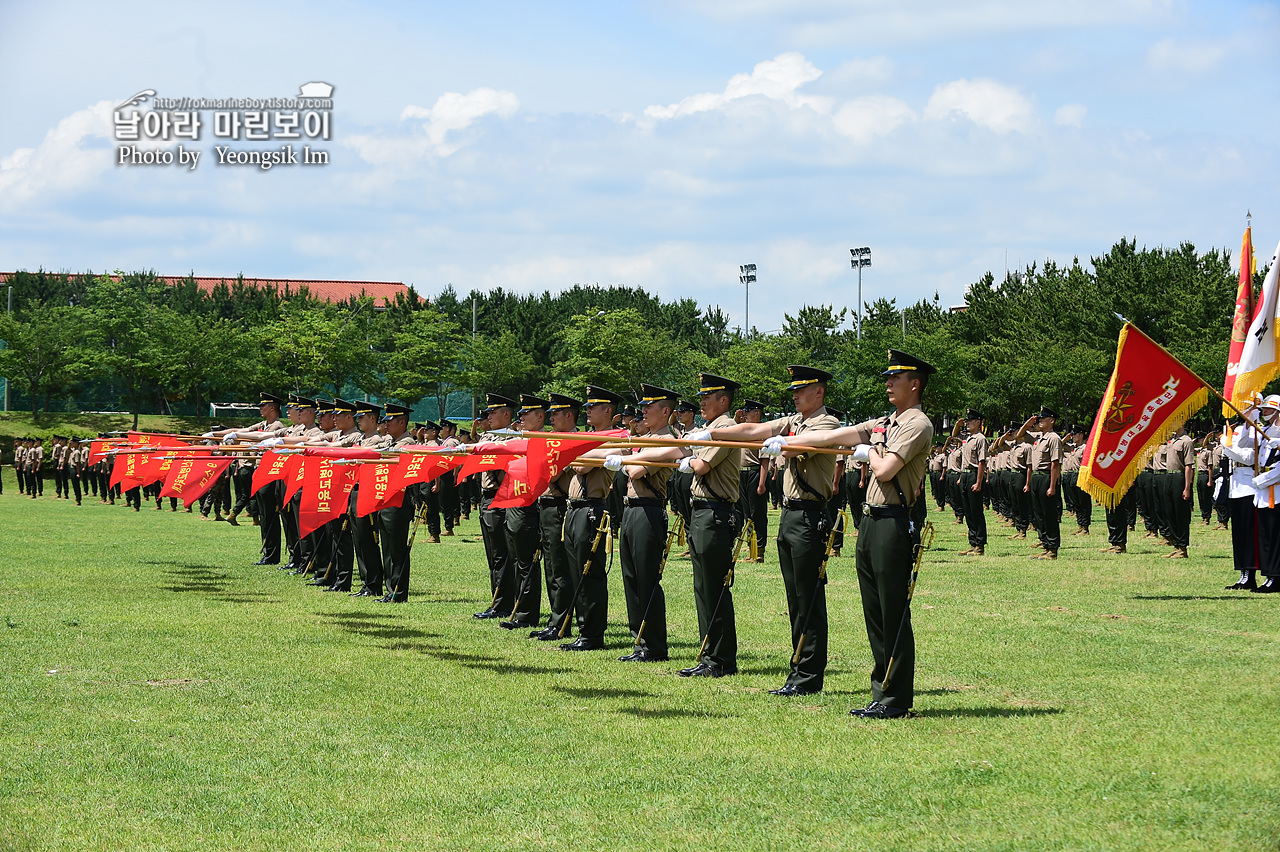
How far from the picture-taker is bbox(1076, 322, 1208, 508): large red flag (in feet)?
39.0

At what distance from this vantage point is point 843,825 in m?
5.43

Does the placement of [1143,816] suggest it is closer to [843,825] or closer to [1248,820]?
[1248,820]

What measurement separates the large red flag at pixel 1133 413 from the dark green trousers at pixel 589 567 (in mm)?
4898

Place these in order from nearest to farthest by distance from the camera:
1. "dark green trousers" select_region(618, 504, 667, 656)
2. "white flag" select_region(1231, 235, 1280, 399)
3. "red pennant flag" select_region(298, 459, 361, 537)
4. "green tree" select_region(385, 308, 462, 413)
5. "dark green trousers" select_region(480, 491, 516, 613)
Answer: "dark green trousers" select_region(618, 504, 667, 656) < "dark green trousers" select_region(480, 491, 516, 613) < "red pennant flag" select_region(298, 459, 361, 537) < "white flag" select_region(1231, 235, 1280, 399) < "green tree" select_region(385, 308, 462, 413)

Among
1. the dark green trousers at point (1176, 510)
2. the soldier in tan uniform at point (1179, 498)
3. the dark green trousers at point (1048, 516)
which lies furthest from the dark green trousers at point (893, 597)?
the dark green trousers at point (1176, 510)

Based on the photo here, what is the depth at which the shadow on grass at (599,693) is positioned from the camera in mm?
8461

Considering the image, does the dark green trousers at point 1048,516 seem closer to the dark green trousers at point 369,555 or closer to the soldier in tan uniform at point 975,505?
the soldier in tan uniform at point 975,505

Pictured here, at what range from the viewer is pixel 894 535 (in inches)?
300

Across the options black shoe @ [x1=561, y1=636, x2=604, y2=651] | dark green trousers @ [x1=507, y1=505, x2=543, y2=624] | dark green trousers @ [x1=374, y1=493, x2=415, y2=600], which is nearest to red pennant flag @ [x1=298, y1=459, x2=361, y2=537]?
dark green trousers @ [x1=374, y1=493, x2=415, y2=600]

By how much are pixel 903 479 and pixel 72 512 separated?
29592mm

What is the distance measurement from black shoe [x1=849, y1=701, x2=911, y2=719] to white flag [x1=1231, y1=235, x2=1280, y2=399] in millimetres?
9011

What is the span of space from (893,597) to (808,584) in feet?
2.88

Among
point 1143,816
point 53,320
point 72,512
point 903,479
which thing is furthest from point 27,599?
point 53,320

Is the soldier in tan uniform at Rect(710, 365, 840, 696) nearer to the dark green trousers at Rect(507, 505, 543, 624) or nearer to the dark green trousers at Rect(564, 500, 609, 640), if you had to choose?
the dark green trousers at Rect(564, 500, 609, 640)
